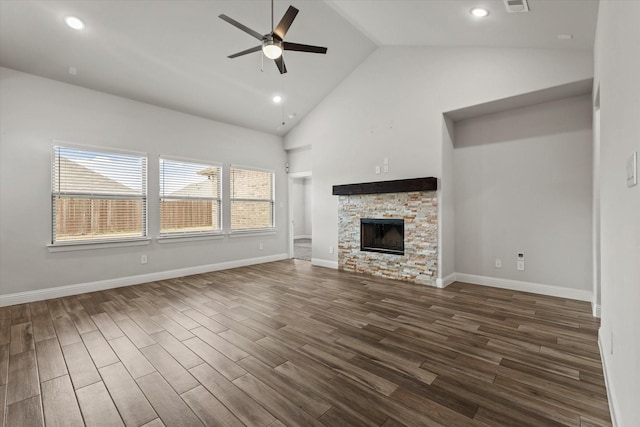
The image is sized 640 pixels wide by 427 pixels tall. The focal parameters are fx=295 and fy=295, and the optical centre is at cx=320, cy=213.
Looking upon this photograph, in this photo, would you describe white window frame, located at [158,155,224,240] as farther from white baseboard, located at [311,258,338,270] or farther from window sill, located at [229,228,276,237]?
white baseboard, located at [311,258,338,270]

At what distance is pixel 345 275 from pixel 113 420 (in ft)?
13.3

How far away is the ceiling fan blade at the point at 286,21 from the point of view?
2.81 metres

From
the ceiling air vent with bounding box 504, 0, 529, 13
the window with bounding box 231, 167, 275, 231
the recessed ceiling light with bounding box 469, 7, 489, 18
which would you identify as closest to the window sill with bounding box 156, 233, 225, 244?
the window with bounding box 231, 167, 275, 231

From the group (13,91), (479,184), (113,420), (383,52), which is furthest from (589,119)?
(13,91)

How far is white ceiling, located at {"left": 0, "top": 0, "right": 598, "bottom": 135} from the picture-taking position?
3262 mm

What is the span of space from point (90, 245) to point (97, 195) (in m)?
0.77

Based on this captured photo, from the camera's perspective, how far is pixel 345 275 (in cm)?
541

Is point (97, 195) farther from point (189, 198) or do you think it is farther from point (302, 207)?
point (302, 207)

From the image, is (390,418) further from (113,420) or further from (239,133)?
(239,133)

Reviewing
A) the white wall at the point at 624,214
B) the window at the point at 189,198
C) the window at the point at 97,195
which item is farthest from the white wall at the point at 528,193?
the window at the point at 97,195

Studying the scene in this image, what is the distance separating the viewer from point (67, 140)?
4266 mm

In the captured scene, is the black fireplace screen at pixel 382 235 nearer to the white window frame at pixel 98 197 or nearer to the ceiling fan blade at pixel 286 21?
the ceiling fan blade at pixel 286 21

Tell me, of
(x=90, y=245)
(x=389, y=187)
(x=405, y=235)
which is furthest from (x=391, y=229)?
(x=90, y=245)

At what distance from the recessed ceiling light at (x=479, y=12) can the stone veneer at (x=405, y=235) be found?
2.32 metres
